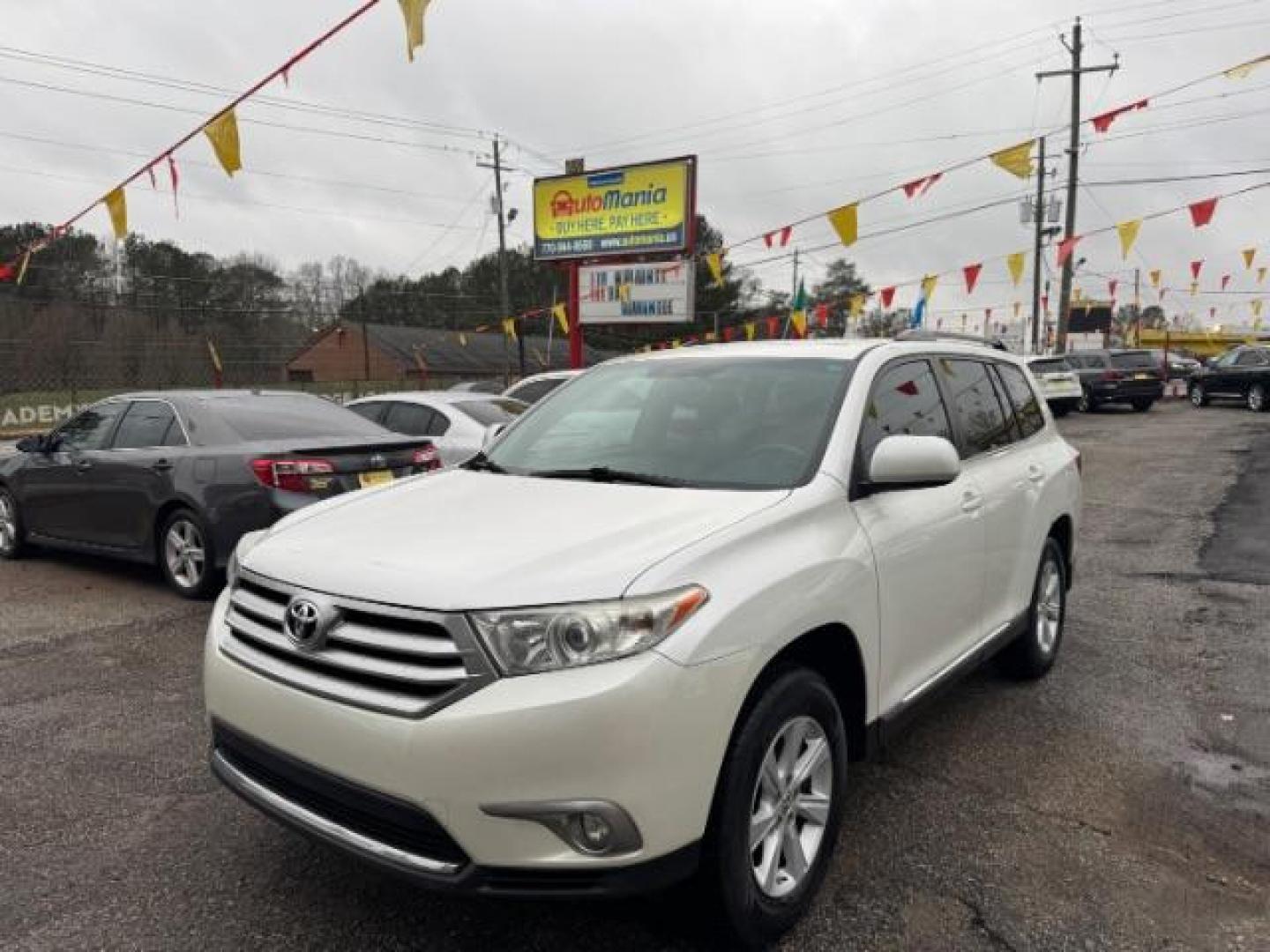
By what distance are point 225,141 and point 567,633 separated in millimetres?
9451

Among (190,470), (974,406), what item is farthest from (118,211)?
(974,406)

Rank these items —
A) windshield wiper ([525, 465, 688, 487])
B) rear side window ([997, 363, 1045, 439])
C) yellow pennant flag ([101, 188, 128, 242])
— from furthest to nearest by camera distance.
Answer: yellow pennant flag ([101, 188, 128, 242])
rear side window ([997, 363, 1045, 439])
windshield wiper ([525, 465, 688, 487])

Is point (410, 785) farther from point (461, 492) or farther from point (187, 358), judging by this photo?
point (187, 358)

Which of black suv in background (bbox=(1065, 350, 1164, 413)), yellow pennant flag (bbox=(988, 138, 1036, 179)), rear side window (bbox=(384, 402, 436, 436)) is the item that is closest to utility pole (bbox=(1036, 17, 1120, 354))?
black suv in background (bbox=(1065, 350, 1164, 413))

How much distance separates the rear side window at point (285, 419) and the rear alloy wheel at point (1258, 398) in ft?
84.4

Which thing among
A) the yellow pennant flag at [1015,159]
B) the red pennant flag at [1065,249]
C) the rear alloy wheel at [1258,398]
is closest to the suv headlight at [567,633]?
the yellow pennant flag at [1015,159]

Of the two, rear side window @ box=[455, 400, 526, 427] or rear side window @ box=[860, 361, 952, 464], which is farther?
rear side window @ box=[455, 400, 526, 427]

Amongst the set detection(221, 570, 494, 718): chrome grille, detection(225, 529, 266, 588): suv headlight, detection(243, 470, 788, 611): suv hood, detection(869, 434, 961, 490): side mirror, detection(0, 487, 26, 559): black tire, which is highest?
detection(869, 434, 961, 490): side mirror

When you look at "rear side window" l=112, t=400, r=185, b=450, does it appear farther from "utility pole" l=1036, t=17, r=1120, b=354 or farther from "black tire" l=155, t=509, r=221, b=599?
"utility pole" l=1036, t=17, r=1120, b=354

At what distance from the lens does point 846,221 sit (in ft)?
48.0

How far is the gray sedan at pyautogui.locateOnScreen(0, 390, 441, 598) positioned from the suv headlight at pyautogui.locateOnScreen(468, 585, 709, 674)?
13.6 ft

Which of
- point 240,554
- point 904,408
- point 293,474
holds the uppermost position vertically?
point 904,408

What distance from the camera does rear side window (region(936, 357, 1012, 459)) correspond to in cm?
397

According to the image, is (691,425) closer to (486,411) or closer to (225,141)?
(486,411)
